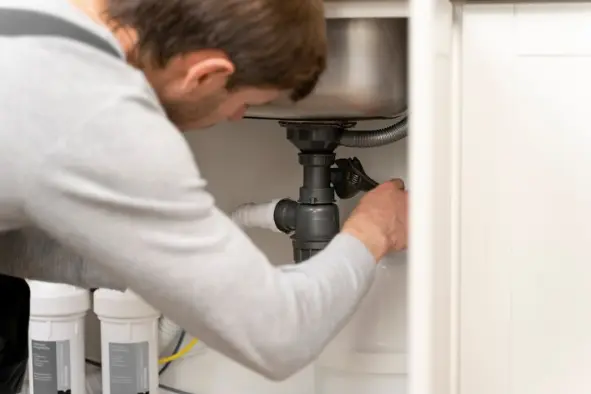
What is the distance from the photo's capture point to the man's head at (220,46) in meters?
0.71

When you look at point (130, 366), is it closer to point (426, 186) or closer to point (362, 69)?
point (362, 69)

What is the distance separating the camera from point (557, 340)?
93 centimetres

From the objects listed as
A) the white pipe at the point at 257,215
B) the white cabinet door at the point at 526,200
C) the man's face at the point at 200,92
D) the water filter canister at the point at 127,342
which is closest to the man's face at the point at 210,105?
the man's face at the point at 200,92

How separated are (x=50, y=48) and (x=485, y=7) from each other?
481 mm

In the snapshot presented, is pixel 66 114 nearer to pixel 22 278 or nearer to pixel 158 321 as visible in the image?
pixel 22 278

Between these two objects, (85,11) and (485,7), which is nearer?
(85,11)

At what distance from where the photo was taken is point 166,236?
2.20ft

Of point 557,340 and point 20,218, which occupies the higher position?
point 20,218

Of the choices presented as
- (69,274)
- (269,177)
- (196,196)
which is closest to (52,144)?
(196,196)

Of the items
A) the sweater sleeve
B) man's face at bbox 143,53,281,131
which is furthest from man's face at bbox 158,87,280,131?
the sweater sleeve

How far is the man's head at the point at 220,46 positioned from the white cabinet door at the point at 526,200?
0.21 meters

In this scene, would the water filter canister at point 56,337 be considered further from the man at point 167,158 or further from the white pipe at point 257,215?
the man at point 167,158

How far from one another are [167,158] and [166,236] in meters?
0.06

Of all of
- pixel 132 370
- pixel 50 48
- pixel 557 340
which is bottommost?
pixel 132 370
